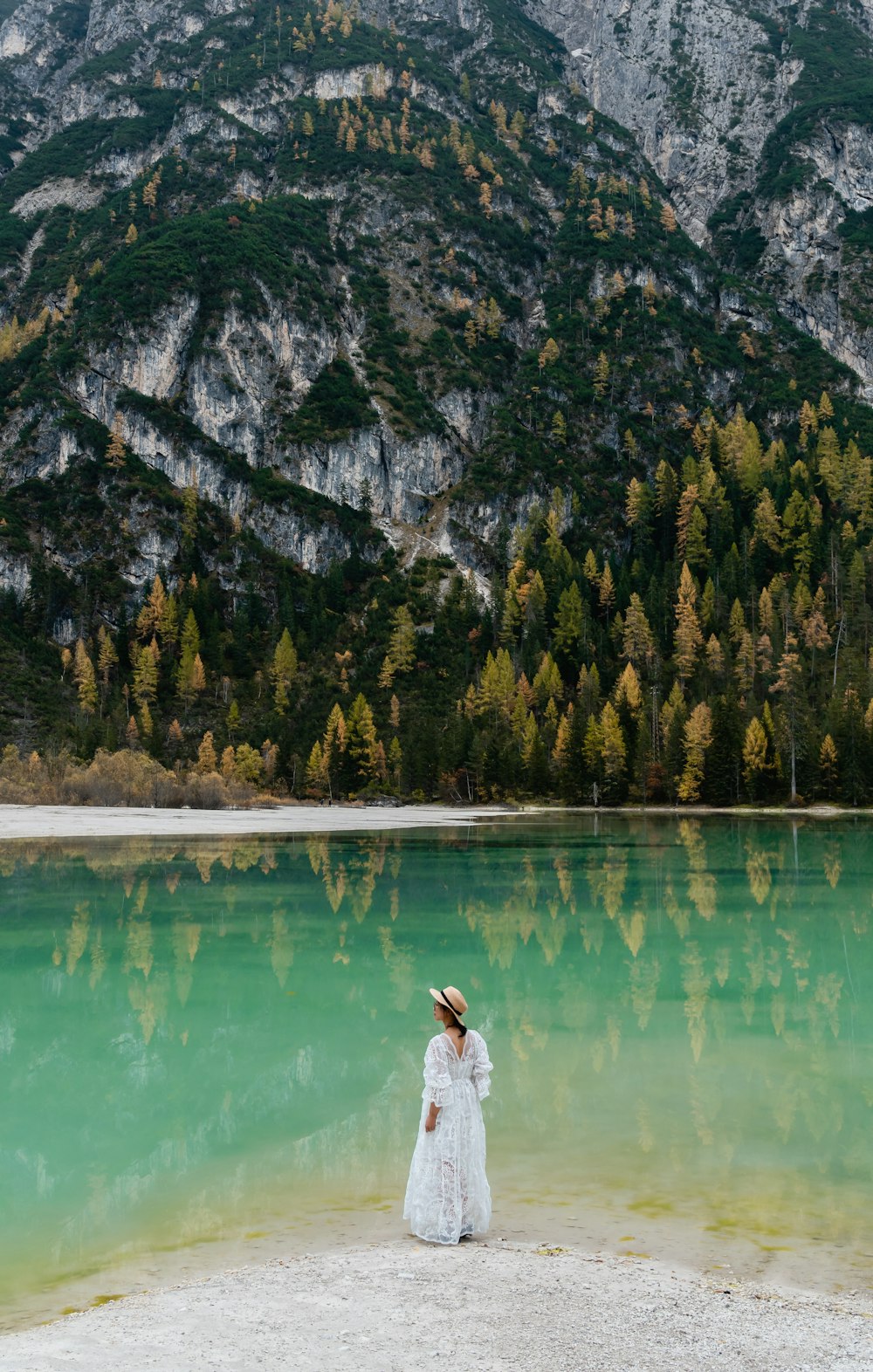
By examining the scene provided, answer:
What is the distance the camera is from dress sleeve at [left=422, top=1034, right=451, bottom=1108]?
A: 28.0 feet

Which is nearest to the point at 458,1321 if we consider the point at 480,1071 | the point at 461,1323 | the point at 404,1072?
the point at 461,1323

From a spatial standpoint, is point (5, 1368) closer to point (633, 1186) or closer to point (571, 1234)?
point (571, 1234)

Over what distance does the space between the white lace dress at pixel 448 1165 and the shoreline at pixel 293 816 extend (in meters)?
49.5

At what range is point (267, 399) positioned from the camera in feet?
653

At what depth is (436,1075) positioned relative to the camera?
857cm

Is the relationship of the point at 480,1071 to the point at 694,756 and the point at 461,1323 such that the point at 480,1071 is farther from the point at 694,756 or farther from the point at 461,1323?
the point at 694,756

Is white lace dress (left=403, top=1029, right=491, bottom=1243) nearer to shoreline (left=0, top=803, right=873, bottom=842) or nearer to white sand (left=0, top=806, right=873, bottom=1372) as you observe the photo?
white sand (left=0, top=806, right=873, bottom=1372)

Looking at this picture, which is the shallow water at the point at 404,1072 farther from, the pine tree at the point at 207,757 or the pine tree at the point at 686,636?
the pine tree at the point at 207,757

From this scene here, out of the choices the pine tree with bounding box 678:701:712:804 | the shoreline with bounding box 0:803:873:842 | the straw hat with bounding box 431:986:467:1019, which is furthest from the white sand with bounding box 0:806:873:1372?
the pine tree with bounding box 678:701:712:804

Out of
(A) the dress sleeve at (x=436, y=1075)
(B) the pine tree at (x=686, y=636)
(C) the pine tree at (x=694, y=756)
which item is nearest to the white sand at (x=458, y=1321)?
(A) the dress sleeve at (x=436, y=1075)

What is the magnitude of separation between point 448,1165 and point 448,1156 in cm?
10

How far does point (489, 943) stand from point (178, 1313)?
56.2 ft

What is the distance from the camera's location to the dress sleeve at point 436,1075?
8547 mm

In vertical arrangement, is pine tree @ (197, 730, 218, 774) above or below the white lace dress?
above
